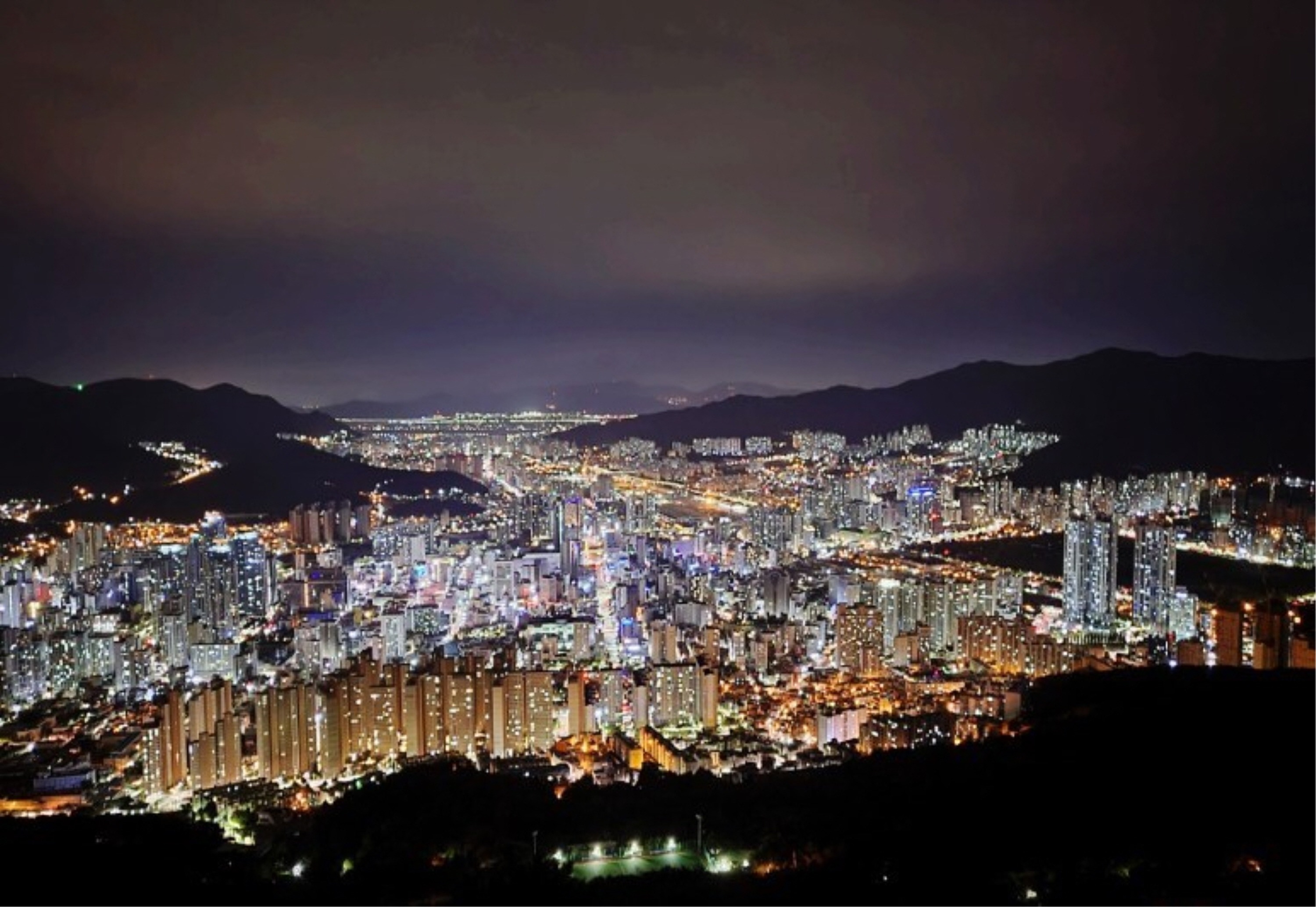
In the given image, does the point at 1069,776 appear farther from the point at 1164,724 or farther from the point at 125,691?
the point at 125,691

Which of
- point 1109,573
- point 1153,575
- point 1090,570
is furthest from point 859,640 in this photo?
point 1153,575

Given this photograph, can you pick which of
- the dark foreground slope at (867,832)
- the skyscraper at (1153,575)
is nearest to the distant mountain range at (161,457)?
the dark foreground slope at (867,832)

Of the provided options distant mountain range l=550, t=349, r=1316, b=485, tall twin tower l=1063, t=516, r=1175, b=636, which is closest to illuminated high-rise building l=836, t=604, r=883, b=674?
tall twin tower l=1063, t=516, r=1175, b=636

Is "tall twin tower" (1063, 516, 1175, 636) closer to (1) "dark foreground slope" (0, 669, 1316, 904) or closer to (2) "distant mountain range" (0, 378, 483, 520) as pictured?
(1) "dark foreground slope" (0, 669, 1316, 904)

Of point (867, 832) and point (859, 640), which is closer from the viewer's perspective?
point (867, 832)

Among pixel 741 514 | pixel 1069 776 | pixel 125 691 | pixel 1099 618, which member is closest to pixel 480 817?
pixel 1069 776

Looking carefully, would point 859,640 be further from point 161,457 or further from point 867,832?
point 161,457
